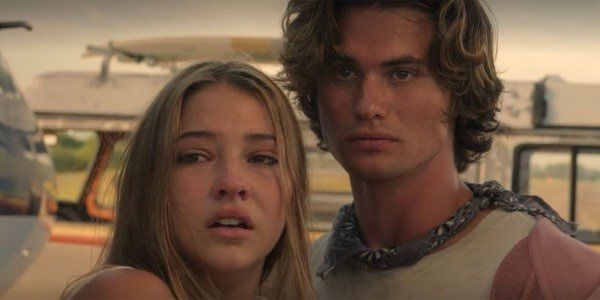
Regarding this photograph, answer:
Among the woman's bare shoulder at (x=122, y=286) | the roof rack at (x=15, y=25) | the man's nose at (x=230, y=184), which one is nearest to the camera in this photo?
the woman's bare shoulder at (x=122, y=286)

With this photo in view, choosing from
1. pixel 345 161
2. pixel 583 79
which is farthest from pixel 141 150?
pixel 583 79

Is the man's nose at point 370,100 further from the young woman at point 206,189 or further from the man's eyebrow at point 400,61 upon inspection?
the young woman at point 206,189

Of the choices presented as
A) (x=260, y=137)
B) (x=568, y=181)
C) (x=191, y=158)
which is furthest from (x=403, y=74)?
(x=568, y=181)

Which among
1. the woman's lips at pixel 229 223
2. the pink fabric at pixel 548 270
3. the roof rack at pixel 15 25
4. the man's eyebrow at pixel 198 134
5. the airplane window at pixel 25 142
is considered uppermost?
the roof rack at pixel 15 25

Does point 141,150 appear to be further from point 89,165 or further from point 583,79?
point 89,165

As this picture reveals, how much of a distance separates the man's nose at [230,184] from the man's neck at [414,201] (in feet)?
1.72

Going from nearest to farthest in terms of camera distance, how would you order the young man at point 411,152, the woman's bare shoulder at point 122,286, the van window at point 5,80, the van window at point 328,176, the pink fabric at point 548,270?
the woman's bare shoulder at point 122,286
the pink fabric at point 548,270
the young man at point 411,152
the van window at point 5,80
the van window at point 328,176

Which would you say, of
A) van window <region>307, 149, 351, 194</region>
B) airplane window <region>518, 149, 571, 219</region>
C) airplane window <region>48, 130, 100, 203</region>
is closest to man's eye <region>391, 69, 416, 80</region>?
van window <region>307, 149, 351, 194</region>

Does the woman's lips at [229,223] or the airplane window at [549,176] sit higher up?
the woman's lips at [229,223]

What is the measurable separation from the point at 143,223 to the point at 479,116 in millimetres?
797

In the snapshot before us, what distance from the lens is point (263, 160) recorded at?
144 centimetres

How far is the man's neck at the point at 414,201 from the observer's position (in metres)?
1.82

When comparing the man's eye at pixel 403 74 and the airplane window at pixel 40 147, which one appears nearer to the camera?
the man's eye at pixel 403 74

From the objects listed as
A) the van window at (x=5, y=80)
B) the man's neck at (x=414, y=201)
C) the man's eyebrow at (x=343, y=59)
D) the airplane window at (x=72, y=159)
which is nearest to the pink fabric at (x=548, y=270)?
the man's neck at (x=414, y=201)
